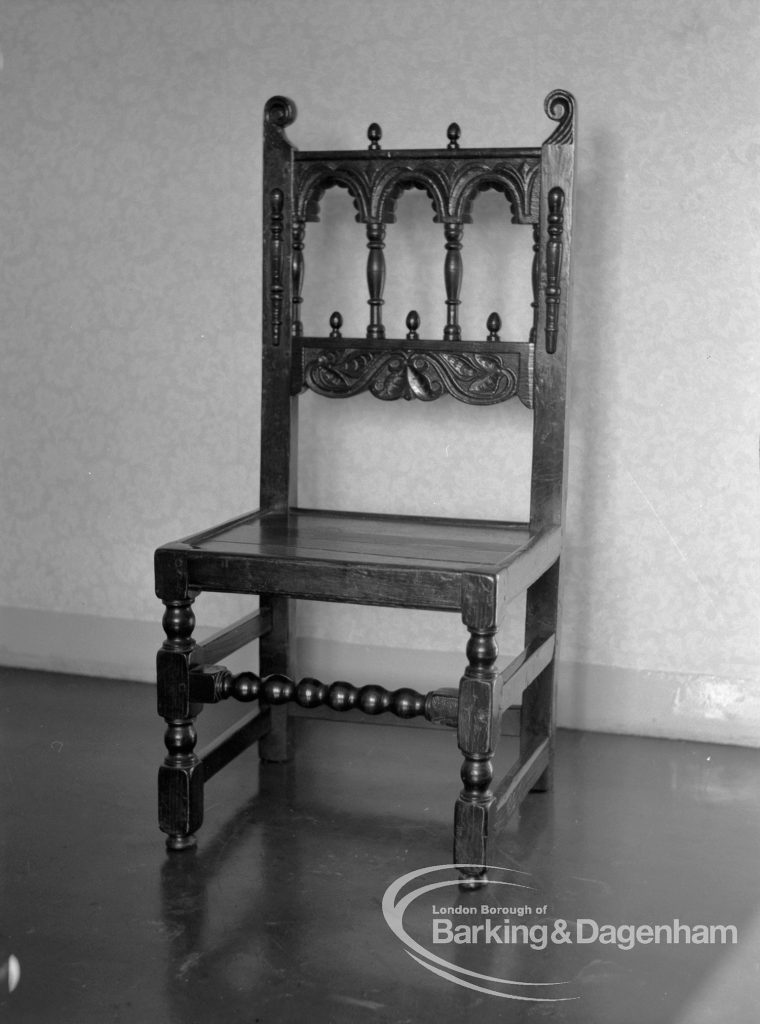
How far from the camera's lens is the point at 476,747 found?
1854 millimetres

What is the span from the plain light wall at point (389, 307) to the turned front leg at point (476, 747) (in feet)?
2.58

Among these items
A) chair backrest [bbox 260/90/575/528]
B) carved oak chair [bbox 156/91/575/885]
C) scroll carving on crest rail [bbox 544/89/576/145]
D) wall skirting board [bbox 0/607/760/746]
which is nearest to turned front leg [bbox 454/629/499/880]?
carved oak chair [bbox 156/91/575/885]

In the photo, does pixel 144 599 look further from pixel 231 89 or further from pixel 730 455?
pixel 730 455

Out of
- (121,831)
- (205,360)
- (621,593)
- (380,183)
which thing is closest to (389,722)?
(621,593)

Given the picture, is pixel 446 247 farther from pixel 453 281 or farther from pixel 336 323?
pixel 336 323

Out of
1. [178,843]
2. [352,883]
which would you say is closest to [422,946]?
[352,883]

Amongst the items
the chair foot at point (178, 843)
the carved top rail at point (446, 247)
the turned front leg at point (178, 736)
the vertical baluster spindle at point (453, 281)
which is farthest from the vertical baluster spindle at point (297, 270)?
the chair foot at point (178, 843)

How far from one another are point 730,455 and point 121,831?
1.38 meters

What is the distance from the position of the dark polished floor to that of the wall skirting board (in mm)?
56

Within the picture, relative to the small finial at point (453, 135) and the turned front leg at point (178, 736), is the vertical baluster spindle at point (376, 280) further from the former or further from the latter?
the turned front leg at point (178, 736)

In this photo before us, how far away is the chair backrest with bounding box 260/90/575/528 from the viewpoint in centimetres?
215

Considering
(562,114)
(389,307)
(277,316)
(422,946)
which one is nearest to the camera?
(422,946)

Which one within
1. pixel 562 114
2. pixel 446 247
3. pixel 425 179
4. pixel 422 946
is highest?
pixel 562 114

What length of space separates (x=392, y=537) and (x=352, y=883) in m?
0.59
